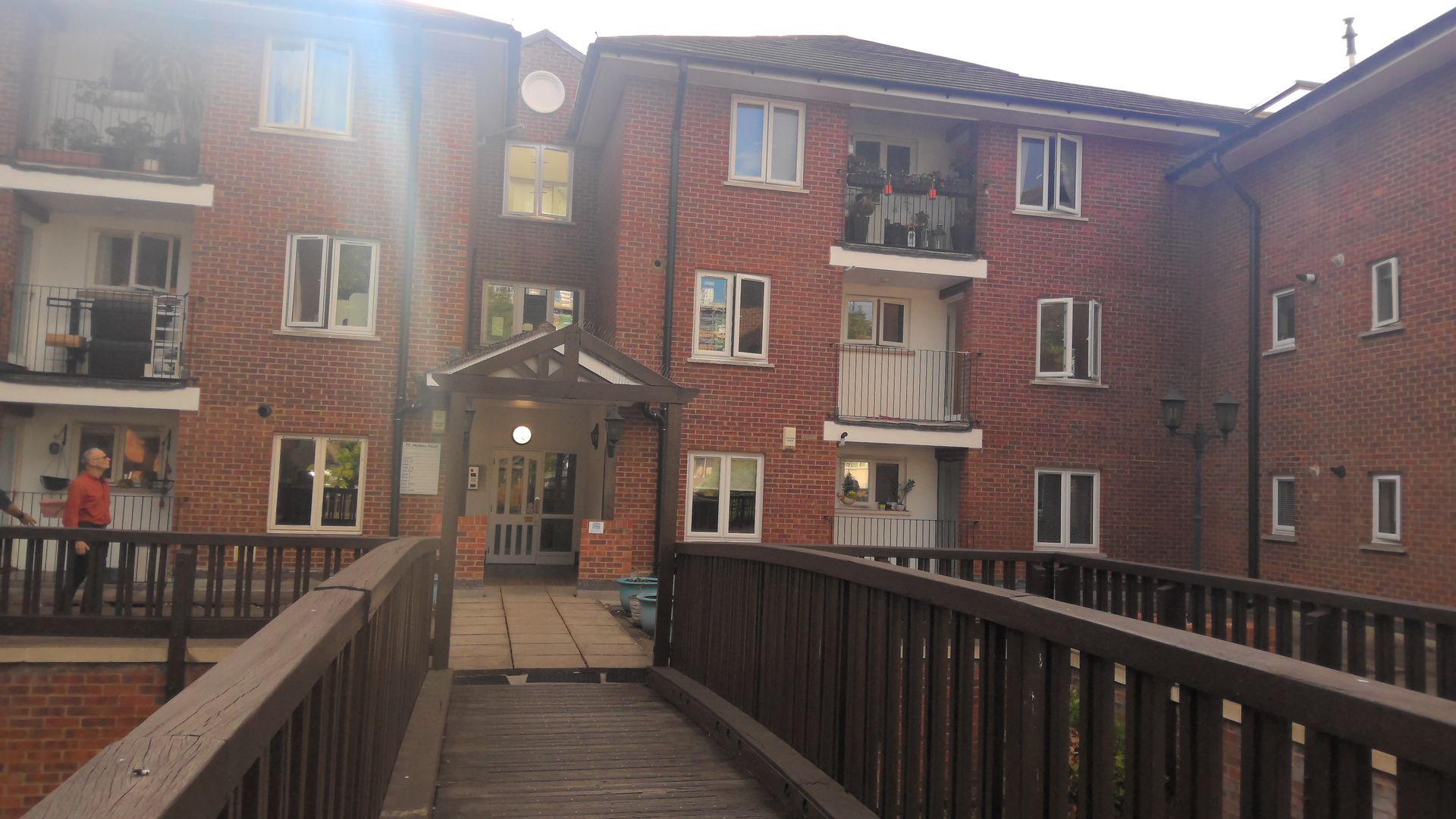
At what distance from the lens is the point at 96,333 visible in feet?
47.2

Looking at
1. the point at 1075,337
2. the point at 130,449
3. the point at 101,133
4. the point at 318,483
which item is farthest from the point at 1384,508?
the point at 101,133

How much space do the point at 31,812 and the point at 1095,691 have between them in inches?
92.3

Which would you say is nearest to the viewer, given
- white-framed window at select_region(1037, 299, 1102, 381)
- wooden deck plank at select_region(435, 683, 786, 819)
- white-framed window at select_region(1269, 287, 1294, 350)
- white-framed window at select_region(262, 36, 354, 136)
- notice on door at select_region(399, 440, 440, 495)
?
wooden deck plank at select_region(435, 683, 786, 819)

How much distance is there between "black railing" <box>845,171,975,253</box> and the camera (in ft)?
53.1

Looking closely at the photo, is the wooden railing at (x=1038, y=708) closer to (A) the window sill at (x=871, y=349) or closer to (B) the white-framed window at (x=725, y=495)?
(B) the white-framed window at (x=725, y=495)

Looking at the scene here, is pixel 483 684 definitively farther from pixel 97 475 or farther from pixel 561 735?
pixel 97 475

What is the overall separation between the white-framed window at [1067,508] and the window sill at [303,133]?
37.9 feet

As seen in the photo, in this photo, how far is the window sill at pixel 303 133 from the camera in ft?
47.2

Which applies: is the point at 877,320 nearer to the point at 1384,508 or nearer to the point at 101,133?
the point at 1384,508

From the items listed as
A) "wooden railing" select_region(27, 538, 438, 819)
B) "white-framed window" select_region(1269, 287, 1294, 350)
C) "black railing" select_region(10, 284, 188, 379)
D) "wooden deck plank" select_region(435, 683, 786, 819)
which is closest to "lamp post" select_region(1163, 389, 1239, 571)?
"white-framed window" select_region(1269, 287, 1294, 350)

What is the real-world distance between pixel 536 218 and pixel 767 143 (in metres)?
4.66

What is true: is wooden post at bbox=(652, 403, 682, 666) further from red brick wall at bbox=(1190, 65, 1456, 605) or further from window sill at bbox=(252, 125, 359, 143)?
red brick wall at bbox=(1190, 65, 1456, 605)

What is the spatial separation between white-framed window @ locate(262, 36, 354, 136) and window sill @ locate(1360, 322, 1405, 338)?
13994 millimetres

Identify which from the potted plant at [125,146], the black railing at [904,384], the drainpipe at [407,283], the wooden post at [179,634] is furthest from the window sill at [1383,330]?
the potted plant at [125,146]
